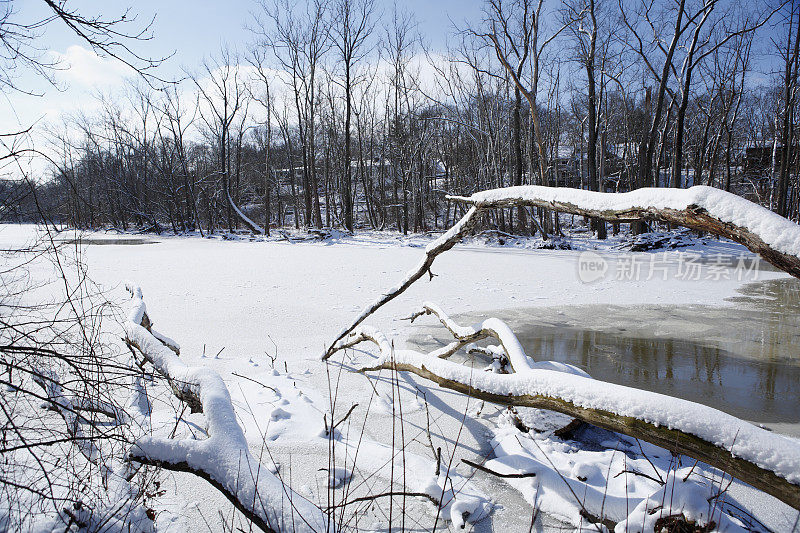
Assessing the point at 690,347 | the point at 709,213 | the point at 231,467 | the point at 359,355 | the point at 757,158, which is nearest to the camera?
the point at 231,467

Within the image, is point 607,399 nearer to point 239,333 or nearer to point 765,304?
point 239,333

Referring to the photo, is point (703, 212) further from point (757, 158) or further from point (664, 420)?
point (757, 158)

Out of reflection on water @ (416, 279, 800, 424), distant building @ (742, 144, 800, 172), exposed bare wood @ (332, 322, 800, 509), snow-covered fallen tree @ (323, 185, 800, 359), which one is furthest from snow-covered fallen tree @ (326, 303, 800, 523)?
distant building @ (742, 144, 800, 172)

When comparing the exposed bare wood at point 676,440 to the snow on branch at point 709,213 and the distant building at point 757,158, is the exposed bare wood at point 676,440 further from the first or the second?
the distant building at point 757,158

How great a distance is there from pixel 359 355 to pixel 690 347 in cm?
404

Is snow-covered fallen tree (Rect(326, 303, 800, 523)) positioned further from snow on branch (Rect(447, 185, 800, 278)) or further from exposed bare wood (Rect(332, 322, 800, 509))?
snow on branch (Rect(447, 185, 800, 278))

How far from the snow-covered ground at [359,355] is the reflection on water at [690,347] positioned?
1.64 ft

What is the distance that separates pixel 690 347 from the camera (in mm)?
5105

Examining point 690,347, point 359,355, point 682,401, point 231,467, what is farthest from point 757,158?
point 231,467

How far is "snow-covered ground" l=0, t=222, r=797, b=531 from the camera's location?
90.2 inches

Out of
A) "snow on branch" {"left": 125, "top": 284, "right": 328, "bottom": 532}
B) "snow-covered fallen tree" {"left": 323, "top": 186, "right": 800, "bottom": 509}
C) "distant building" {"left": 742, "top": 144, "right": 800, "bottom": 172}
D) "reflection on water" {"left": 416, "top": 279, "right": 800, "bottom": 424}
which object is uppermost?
"distant building" {"left": 742, "top": 144, "right": 800, "bottom": 172}

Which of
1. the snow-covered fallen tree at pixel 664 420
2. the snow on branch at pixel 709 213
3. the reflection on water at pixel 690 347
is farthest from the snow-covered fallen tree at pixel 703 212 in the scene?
the reflection on water at pixel 690 347

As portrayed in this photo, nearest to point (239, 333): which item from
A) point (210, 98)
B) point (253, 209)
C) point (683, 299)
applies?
point (683, 299)

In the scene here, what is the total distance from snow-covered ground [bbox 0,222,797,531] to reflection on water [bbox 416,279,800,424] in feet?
1.64
